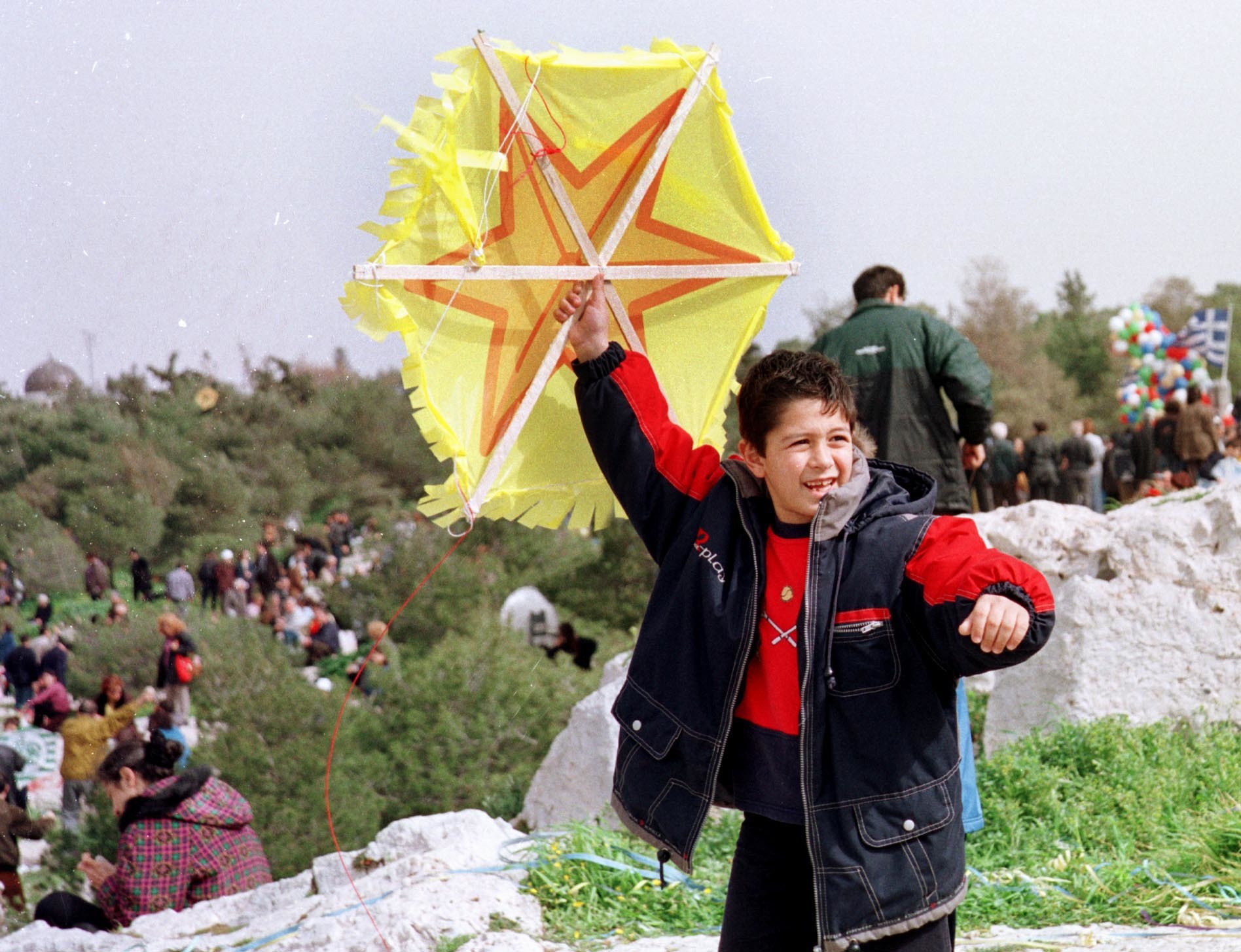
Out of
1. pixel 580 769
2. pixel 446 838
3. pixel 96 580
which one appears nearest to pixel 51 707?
pixel 96 580

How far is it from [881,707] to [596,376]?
90 centimetres

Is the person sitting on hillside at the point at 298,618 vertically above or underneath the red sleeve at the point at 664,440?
underneath

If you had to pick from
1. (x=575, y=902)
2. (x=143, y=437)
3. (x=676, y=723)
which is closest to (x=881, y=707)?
(x=676, y=723)

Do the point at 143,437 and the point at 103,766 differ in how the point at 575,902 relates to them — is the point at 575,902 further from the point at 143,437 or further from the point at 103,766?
the point at 143,437

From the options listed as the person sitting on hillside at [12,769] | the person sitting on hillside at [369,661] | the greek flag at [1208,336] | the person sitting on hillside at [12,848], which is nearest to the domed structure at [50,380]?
the person sitting on hillside at [369,661]

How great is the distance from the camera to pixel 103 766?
507cm

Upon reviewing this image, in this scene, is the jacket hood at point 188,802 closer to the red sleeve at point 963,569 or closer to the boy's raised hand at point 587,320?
the boy's raised hand at point 587,320

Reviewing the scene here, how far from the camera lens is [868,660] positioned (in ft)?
7.14

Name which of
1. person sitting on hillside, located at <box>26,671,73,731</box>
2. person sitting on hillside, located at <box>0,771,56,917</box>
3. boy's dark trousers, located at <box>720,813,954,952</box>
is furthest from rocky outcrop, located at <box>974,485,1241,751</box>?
person sitting on hillside, located at <box>26,671,73,731</box>

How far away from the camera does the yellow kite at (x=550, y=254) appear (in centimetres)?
275

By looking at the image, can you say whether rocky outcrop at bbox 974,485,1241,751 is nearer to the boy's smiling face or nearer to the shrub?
the boy's smiling face

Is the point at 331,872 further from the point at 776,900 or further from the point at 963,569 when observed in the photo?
the point at 963,569

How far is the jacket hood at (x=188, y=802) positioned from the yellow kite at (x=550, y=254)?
2336 mm

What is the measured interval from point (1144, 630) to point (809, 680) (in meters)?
4.18
